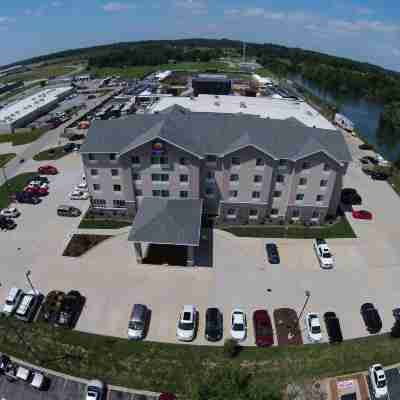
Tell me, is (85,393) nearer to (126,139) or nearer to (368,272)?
(126,139)

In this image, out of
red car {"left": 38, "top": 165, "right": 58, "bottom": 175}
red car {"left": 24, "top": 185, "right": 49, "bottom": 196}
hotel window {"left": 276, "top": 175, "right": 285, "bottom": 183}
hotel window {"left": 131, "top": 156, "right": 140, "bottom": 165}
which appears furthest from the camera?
red car {"left": 38, "top": 165, "right": 58, "bottom": 175}

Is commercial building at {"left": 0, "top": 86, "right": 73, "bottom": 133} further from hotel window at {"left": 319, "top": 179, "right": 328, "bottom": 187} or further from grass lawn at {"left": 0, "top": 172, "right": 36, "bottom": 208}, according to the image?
hotel window at {"left": 319, "top": 179, "right": 328, "bottom": 187}

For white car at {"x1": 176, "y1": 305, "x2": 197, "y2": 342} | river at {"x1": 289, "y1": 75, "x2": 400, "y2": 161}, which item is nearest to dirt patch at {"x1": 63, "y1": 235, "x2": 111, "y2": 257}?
white car at {"x1": 176, "y1": 305, "x2": 197, "y2": 342}

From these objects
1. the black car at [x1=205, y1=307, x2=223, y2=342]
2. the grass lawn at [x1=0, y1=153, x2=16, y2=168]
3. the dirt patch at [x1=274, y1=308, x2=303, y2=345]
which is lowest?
the dirt patch at [x1=274, y1=308, x2=303, y2=345]

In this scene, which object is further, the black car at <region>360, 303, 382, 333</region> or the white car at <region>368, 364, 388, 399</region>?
the black car at <region>360, 303, 382, 333</region>

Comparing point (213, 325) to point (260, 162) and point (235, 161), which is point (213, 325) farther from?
point (260, 162)

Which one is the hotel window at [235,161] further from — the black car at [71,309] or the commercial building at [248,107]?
the black car at [71,309]

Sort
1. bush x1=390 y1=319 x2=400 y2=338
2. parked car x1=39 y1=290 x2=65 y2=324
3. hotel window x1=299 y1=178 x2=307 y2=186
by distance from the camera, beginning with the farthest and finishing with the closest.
Answer: 1. hotel window x1=299 y1=178 x2=307 y2=186
2. parked car x1=39 y1=290 x2=65 y2=324
3. bush x1=390 y1=319 x2=400 y2=338

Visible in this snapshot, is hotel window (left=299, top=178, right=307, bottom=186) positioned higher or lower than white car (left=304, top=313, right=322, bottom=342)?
higher
